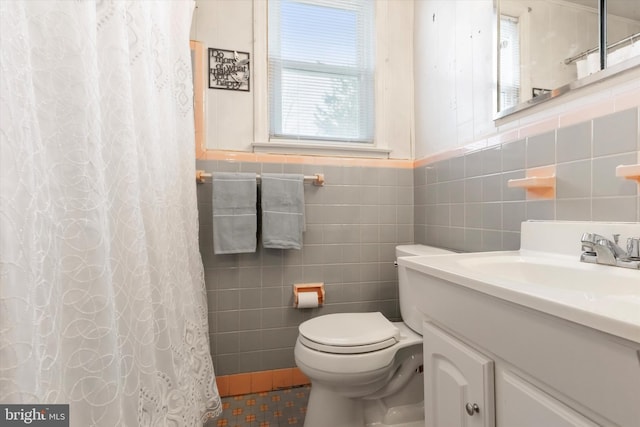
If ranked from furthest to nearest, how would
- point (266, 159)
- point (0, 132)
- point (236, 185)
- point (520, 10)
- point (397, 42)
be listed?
point (397, 42) < point (266, 159) < point (236, 185) < point (520, 10) < point (0, 132)

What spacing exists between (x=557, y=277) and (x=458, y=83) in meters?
0.98

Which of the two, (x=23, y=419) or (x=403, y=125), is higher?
(x=403, y=125)

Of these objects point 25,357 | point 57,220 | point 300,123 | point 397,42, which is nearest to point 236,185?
point 300,123

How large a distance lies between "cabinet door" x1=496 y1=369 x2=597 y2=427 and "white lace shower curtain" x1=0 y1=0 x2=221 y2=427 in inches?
28.0

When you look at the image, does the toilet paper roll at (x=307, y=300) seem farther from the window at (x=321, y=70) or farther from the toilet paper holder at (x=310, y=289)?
the window at (x=321, y=70)

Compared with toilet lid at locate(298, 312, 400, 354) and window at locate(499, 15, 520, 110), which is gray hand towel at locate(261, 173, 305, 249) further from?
window at locate(499, 15, 520, 110)

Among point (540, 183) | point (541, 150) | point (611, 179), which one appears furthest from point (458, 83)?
point (611, 179)

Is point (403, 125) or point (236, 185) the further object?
point (403, 125)

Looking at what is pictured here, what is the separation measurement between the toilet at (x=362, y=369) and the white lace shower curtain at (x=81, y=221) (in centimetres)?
49

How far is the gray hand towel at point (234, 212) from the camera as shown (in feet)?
4.68

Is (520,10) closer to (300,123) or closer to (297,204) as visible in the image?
(300,123)

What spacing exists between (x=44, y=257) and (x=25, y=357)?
0.14 metres

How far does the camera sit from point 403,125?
5.79 ft

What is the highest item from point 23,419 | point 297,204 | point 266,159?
point 266,159
